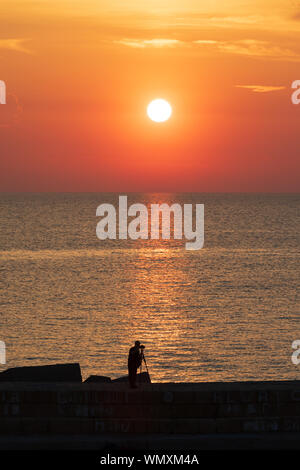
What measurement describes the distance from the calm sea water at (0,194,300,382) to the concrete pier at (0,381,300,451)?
20.8m

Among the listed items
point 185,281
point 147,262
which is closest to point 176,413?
point 185,281

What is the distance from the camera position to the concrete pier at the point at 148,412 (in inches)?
777

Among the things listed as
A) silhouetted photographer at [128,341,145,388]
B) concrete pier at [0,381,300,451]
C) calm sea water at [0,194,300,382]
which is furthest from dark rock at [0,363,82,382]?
calm sea water at [0,194,300,382]

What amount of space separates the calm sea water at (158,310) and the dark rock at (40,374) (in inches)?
675

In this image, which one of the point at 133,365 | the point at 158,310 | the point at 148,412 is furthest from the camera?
the point at 158,310

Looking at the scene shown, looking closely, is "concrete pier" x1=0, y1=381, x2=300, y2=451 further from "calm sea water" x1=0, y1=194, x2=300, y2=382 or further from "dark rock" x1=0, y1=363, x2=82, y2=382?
"calm sea water" x1=0, y1=194, x2=300, y2=382

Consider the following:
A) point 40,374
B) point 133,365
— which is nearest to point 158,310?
point 40,374

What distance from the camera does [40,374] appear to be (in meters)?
23.7

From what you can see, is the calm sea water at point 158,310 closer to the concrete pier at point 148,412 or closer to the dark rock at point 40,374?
the dark rock at point 40,374

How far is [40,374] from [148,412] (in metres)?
5.03

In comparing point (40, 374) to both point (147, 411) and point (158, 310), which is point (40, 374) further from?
point (158, 310)

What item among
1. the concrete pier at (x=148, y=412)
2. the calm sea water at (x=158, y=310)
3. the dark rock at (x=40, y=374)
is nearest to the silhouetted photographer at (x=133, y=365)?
the concrete pier at (x=148, y=412)

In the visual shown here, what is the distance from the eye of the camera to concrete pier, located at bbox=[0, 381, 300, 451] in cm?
1973
